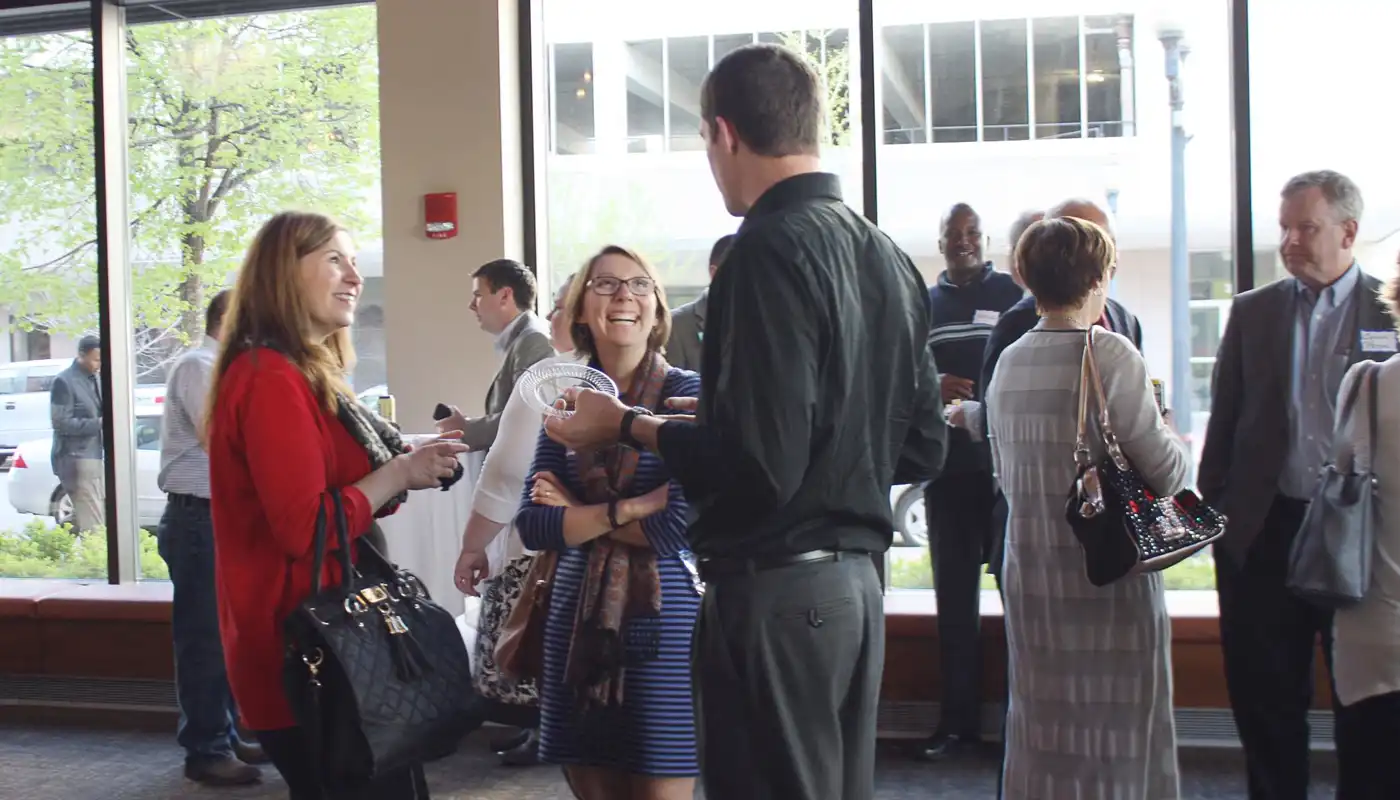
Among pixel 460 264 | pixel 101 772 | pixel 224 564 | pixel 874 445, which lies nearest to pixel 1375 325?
pixel 874 445

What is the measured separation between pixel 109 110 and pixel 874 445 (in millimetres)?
5455

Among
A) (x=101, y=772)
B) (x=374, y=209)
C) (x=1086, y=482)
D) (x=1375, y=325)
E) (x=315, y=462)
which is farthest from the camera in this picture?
(x=374, y=209)

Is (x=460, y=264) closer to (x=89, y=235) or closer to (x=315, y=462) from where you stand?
(x=89, y=235)

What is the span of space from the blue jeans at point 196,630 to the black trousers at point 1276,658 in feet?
10.4

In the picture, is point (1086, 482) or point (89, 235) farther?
point (89, 235)

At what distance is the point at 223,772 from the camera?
419 cm

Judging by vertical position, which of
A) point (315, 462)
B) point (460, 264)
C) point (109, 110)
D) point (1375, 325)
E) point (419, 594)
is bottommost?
point (419, 594)

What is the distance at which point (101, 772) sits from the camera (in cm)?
438

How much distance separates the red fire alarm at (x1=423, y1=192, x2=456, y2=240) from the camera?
548 centimetres

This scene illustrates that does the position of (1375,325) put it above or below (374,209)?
below

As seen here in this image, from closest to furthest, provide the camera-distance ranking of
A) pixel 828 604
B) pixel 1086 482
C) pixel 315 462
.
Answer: pixel 828 604
pixel 315 462
pixel 1086 482

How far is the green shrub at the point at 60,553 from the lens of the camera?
6172 millimetres

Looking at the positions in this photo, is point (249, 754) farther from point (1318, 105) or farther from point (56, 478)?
point (1318, 105)

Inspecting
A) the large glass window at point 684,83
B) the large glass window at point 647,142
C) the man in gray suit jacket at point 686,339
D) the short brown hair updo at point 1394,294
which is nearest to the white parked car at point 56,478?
the large glass window at point 647,142
